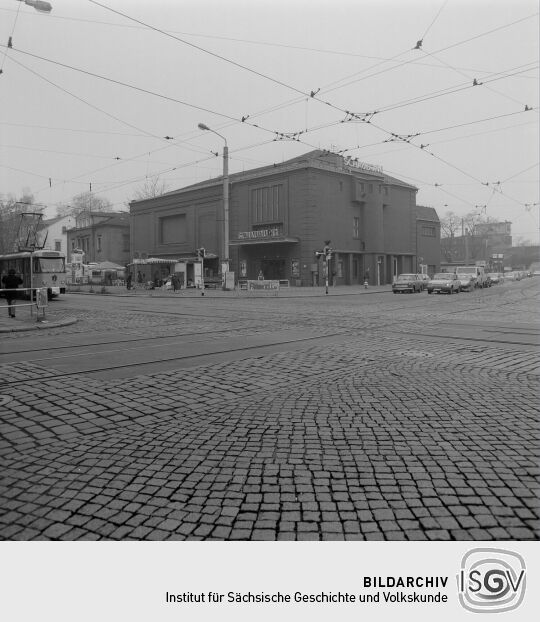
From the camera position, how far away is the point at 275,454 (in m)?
3.94

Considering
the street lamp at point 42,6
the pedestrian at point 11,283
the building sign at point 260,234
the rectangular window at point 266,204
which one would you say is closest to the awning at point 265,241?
the building sign at point 260,234

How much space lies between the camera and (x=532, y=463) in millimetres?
3709

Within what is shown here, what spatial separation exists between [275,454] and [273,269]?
148 feet

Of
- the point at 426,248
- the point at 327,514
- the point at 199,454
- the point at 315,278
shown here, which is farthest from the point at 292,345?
the point at 426,248

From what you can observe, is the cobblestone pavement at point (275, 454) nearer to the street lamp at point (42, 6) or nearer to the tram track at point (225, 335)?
the tram track at point (225, 335)

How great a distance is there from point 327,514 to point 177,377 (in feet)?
14.0

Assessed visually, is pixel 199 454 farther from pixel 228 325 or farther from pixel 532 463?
pixel 228 325

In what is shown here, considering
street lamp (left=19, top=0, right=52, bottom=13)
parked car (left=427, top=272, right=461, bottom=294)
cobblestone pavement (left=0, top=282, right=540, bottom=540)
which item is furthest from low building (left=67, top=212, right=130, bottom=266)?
cobblestone pavement (left=0, top=282, right=540, bottom=540)

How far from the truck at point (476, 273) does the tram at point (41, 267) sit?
29.3m

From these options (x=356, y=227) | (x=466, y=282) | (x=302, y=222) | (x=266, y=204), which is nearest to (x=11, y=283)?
(x=302, y=222)

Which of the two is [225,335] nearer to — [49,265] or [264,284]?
[49,265]

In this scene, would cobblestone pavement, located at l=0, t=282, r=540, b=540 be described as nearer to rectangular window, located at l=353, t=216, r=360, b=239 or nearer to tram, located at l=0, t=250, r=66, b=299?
tram, located at l=0, t=250, r=66, b=299

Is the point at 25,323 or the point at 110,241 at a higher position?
the point at 110,241
